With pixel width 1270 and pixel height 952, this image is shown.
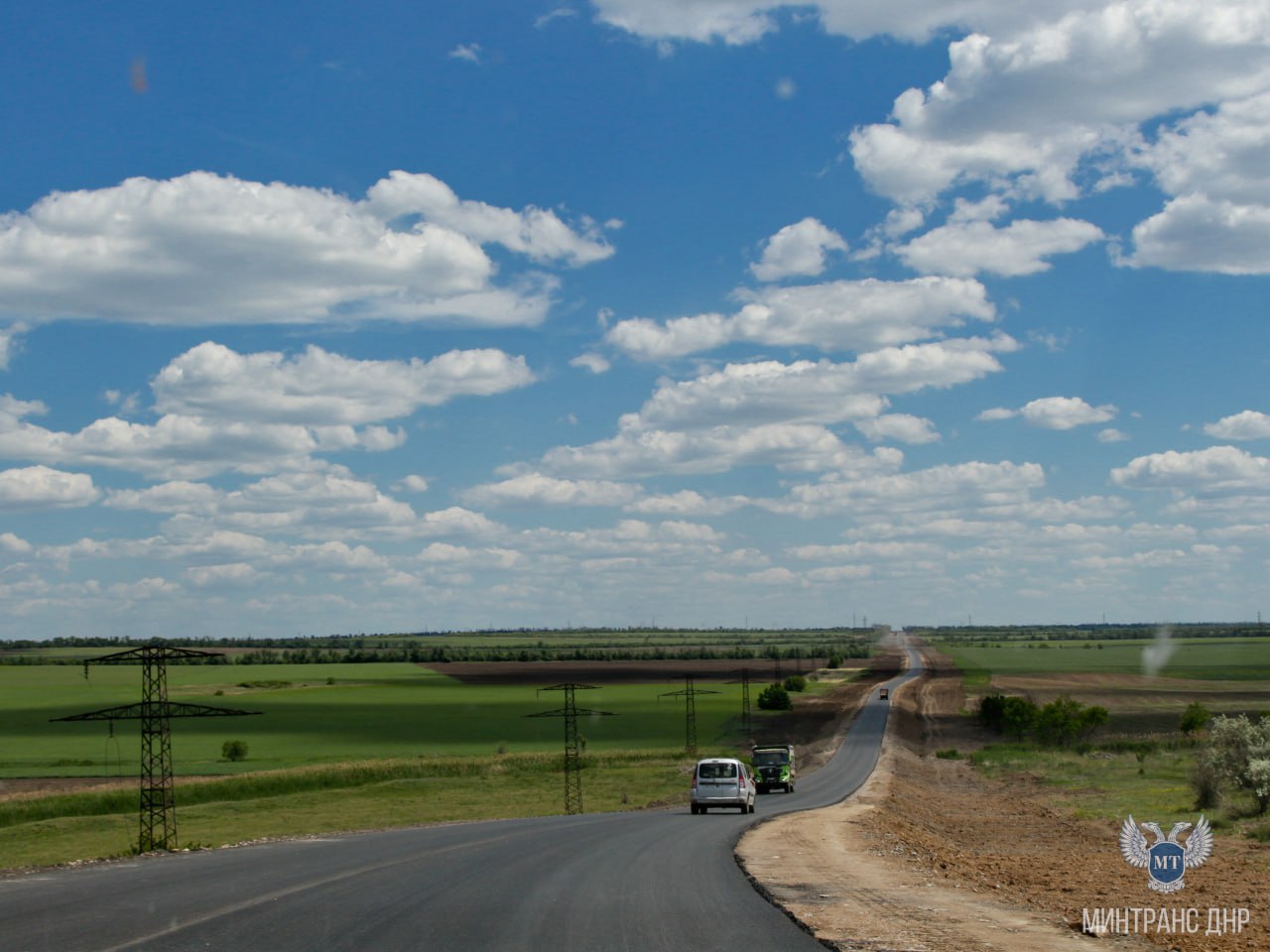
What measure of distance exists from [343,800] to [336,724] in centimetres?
6099

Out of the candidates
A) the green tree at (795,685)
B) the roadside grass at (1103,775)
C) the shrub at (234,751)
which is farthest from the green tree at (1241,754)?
the green tree at (795,685)

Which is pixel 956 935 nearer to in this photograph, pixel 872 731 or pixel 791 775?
pixel 791 775

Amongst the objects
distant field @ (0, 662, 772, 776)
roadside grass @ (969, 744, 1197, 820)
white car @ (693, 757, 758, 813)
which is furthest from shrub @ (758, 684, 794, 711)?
white car @ (693, 757, 758, 813)

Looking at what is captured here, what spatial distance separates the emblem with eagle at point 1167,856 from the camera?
25.7 metres

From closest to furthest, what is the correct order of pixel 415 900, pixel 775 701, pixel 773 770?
pixel 415 900 → pixel 773 770 → pixel 775 701

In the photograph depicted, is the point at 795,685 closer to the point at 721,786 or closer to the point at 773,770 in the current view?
the point at 773,770

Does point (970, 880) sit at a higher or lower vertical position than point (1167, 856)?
higher

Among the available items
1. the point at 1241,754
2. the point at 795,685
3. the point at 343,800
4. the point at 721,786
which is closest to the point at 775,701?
the point at 795,685

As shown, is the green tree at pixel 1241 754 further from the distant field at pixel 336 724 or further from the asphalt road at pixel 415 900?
the distant field at pixel 336 724

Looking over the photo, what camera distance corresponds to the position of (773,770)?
221ft

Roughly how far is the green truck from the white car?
56.7ft

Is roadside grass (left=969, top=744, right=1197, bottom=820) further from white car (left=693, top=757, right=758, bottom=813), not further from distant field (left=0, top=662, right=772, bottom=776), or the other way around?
distant field (left=0, top=662, right=772, bottom=776)

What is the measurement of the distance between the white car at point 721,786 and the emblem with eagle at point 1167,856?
17591mm

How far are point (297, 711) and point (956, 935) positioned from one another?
142 meters
